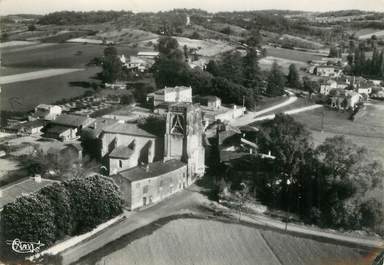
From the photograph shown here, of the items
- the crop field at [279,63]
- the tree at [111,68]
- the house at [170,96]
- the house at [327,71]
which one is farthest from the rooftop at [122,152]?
the house at [327,71]

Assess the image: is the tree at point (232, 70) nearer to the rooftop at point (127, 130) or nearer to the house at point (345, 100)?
the house at point (345, 100)

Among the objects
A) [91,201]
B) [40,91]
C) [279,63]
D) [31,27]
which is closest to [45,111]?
[40,91]

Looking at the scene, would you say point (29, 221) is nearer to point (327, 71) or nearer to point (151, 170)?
point (151, 170)

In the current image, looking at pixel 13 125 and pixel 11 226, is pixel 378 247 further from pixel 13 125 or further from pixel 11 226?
pixel 13 125

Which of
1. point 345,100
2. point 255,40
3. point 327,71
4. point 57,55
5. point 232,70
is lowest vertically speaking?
point 345,100

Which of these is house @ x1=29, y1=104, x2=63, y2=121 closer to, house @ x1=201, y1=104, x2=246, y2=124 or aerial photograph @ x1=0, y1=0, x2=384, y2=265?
aerial photograph @ x1=0, y1=0, x2=384, y2=265

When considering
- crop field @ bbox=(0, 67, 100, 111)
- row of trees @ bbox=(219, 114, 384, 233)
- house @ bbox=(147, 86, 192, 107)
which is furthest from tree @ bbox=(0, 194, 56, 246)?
house @ bbox=(147, 86, 192, 107)

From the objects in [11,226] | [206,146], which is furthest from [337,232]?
[11,226]
